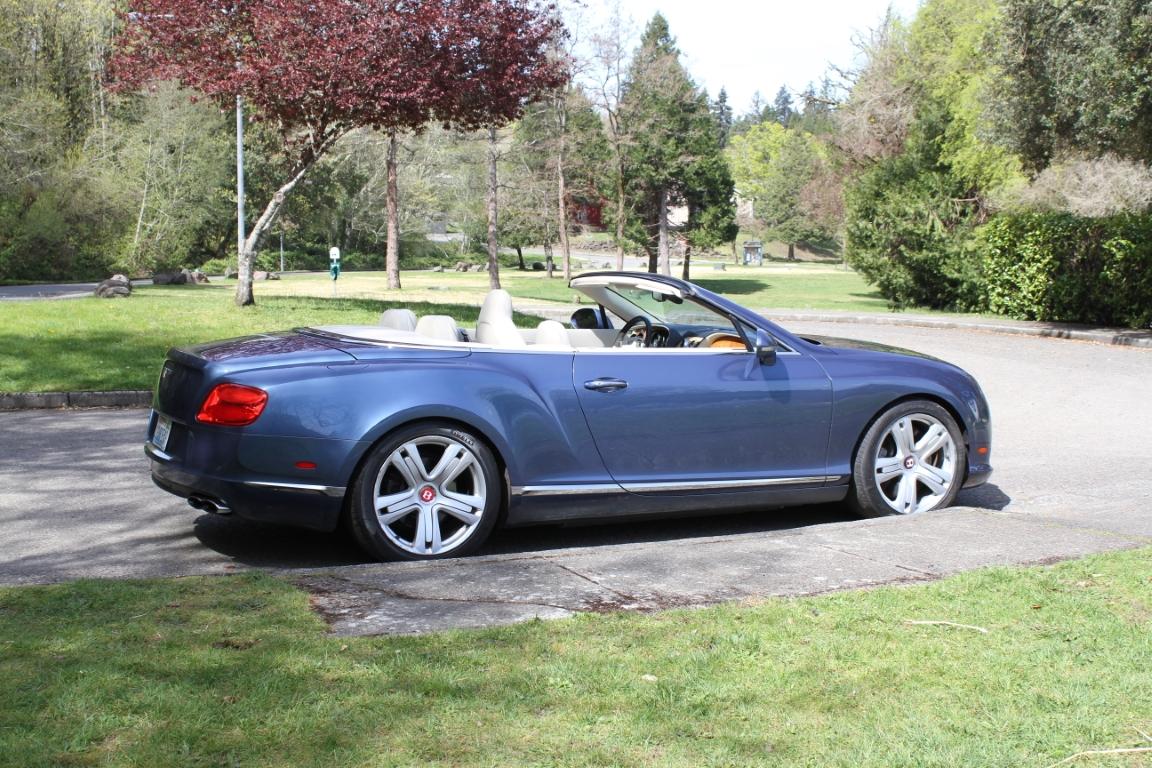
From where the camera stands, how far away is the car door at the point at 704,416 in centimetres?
605

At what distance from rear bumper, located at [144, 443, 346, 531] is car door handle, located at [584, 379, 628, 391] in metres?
1.36

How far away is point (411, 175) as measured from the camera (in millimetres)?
67875

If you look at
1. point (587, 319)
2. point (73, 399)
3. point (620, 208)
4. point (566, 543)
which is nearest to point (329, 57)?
point (73, 399)

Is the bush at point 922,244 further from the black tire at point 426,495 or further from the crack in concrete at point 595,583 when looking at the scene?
the crack in concrete at point 595,583

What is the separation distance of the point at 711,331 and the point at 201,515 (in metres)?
3.14

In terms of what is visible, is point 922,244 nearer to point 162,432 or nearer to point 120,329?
point 120,329

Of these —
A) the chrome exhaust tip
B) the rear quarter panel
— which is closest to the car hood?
the rear quarter panel

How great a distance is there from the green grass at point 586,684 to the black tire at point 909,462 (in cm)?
204

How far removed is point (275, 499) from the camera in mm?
5465

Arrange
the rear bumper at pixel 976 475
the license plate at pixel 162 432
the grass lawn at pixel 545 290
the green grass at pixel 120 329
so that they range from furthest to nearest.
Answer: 1. the grass lawn at pixel 545 290
2. the green grass at pixel 120 329
3. the rear bumper at pixel 976 475
4. the license plate at pixel 162 432

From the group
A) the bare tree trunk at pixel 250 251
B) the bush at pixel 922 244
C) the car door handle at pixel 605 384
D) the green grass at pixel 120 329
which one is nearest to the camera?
the car door handle at pixel 605 384

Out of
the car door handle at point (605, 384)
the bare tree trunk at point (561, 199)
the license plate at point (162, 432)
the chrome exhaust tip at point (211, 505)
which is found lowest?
the chrome exhaust tip at point (211, 505)

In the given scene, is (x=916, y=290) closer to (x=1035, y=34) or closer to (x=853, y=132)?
(x=853, y=132)

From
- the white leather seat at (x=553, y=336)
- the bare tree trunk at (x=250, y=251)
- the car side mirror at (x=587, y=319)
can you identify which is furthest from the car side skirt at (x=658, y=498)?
the bare tree trunk at (x=250, y=251)
